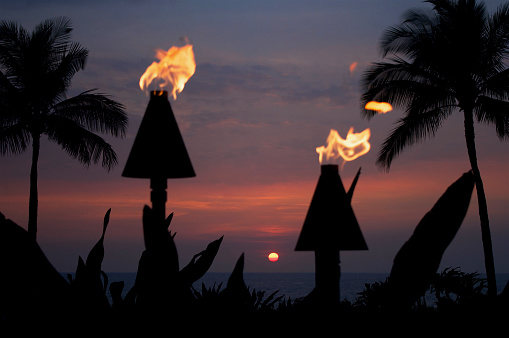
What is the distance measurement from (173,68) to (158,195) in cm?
103

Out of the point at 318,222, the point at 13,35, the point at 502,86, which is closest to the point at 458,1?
the point at 502,86

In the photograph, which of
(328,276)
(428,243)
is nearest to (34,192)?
(428,243)

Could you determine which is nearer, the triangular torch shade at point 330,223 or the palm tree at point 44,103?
the triangular torch shade at point 330,223

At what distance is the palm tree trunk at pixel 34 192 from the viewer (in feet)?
49.8

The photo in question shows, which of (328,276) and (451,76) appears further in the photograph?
(451,76)

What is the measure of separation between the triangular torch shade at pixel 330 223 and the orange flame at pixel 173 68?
51.1 inches

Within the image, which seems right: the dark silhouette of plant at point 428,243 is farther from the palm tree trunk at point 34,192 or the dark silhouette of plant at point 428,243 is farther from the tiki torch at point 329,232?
the palm tree trunk at point 34,192

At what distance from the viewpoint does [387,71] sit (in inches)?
569

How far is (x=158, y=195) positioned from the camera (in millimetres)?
2516

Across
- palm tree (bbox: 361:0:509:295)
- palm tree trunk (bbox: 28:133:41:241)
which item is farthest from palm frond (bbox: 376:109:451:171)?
palm tree trunk (bbox: 28:133:41:241)

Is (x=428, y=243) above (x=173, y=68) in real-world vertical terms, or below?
below

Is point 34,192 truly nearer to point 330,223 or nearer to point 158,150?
point 158,150

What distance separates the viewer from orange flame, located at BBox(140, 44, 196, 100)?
3.15m

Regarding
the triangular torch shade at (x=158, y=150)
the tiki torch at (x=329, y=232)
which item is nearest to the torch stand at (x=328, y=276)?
the tiki torch at (x=329, y=232)
